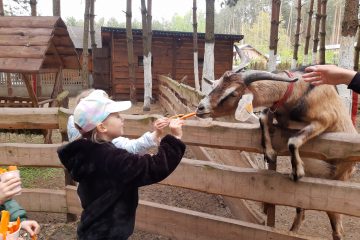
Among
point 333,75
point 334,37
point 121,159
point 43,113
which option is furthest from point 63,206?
point 334,37

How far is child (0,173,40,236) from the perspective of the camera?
1.59 m

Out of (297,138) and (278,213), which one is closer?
(297,138)

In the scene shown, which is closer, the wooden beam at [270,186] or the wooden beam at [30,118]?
the wooden beam at [270,186]

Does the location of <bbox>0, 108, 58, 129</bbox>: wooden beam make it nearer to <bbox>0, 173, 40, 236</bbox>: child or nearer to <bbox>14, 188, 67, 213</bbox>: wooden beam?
<bbox>14, 188, 67, 213</bbox>: wooden beam

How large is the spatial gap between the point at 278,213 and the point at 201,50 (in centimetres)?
1548

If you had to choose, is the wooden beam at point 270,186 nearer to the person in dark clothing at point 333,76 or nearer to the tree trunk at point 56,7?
the person in dark clothing at point 333,76

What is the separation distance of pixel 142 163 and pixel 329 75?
1.15 meters

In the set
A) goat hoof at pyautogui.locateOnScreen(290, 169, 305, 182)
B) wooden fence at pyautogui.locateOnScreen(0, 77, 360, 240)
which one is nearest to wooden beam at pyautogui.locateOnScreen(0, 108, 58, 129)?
wooden fence at pyautogui.locateOnScreen(0, 77, 360, 240)

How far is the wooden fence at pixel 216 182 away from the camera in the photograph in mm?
2195

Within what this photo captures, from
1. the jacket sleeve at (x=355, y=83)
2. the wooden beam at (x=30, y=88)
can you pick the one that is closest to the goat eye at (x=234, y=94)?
the jacket sleeve at (x=355, y=83)

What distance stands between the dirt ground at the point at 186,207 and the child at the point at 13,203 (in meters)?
1.44

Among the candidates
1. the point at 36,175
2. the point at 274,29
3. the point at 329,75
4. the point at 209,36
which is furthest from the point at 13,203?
the point at 274,29

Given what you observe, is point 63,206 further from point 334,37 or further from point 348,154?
point 334,37

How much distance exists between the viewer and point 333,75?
1859 mm
